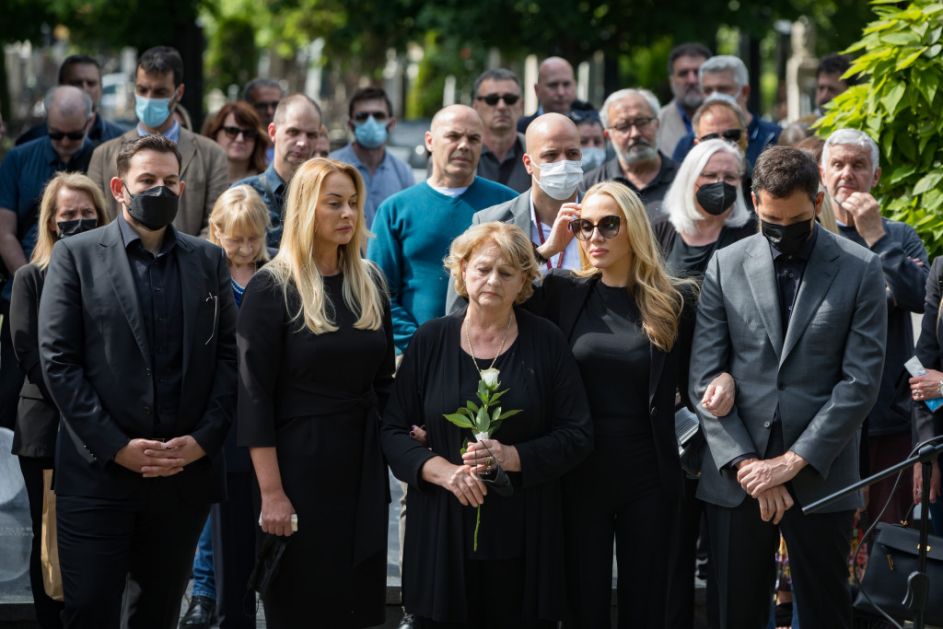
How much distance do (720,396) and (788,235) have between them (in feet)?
2.25

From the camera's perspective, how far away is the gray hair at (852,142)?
7.27 metres

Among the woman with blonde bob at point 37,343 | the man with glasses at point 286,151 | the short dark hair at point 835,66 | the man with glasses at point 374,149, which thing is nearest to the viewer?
the woman with blonde bob at point 37,343

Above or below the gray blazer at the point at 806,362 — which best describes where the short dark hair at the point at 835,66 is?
above

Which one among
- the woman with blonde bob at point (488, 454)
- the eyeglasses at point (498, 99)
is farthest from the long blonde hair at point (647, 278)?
the eyeglasses at point (498, 99)

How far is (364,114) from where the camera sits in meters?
9.77

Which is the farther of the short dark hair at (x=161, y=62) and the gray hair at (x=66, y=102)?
the short dark hair at (x=161, y=62)

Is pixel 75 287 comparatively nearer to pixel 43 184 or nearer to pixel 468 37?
pixel 43 184

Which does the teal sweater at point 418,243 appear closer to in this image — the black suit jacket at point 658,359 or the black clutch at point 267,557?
the black suit jacket at point 658,359

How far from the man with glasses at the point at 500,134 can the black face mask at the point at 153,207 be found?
12.1ft

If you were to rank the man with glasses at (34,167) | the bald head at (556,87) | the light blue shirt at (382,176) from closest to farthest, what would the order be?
the man with glasses at (34,167) → the light blue shirt at (382,176) → the bald head at (556,87)

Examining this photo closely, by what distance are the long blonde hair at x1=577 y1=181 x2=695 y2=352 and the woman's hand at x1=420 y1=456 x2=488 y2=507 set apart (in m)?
0.96

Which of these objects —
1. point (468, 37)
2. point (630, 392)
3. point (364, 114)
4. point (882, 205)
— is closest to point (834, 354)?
point (630, 392)

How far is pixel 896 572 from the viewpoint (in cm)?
562

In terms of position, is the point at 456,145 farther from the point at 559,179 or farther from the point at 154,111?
the point at 154,111
